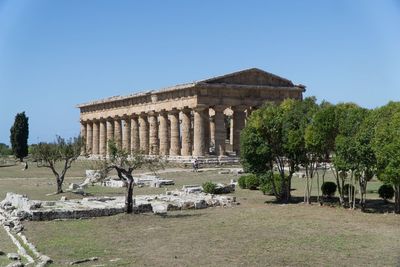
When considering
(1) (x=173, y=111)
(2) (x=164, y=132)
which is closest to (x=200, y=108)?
(1) (x=173, y=111)

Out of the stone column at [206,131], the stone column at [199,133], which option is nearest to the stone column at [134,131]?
the stone column at [206,131]

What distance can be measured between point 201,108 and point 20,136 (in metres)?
29.3

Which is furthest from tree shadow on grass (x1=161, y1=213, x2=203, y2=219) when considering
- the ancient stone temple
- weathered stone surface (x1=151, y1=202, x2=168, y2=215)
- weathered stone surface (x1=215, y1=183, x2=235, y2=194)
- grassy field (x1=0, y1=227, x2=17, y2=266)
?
the ancient stone temple

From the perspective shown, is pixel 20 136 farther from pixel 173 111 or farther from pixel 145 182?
pixel 145 182

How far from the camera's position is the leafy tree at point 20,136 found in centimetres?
7562

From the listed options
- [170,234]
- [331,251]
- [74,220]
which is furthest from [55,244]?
[331,251]

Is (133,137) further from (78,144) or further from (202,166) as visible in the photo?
(78,144)

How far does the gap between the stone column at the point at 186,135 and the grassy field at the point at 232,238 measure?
36.7 metres

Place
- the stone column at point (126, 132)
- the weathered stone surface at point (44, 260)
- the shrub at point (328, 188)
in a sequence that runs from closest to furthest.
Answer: the weathered stone surface at point (44, 260) → the shrub at point (328, 188) → the stone column at point (126, 132)

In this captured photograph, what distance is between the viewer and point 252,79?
63.5m

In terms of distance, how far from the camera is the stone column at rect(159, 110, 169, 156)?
66.0 m

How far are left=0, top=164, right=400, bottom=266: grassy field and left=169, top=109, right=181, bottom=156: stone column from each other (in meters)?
38.4

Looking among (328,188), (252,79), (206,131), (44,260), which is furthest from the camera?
(206,131)

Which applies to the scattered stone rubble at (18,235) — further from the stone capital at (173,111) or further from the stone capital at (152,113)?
the stone capital at (152,113)
